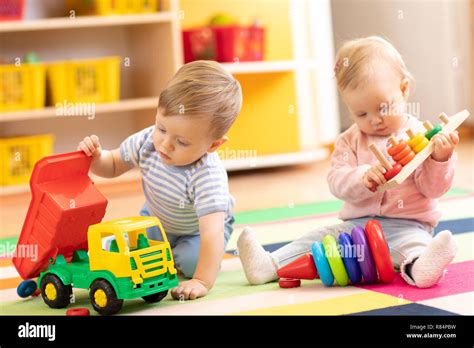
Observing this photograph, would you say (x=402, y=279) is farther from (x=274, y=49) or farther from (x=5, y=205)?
(x=274, y=49)

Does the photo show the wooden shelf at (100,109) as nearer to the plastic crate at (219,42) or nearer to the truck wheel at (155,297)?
the plastic crate at (219,42)

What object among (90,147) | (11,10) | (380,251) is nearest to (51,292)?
(90,147)

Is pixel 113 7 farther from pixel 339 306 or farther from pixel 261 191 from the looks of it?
pixel 339 306

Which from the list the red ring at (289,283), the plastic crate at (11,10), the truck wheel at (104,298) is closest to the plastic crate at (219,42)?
the plastic crate at (11,10)

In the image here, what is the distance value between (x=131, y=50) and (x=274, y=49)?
477 millimetres

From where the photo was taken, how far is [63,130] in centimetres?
261

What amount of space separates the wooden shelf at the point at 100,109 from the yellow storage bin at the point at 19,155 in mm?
67

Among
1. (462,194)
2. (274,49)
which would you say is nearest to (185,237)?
(462,194)

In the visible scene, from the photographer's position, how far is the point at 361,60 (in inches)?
49.7

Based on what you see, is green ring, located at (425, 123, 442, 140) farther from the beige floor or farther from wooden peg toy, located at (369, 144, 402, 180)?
the beige floor

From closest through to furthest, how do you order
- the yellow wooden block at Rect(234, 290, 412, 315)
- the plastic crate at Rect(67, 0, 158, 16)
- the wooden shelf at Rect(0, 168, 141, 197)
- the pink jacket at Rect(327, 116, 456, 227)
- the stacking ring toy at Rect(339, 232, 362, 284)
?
the yellow wooden block at Rect(234, 290, 412, 315) → the stacking ring toy at Rect(339, 232, 362, 284) → the pink jacket at Rect(327, 116, 456, 227) → the wooden shelf at Rect(0, 168, 141, 197) → the plastic crate at Rect(67, 0, 158, 16)

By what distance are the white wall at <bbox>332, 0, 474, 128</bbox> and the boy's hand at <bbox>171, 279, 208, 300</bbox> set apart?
6.43 feet

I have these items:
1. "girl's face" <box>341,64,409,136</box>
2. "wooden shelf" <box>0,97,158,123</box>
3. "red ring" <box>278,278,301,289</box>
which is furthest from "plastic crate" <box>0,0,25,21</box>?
"red ring" <box>278,278,301,289</box>

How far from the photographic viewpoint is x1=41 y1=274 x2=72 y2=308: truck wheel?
3.69 ft
